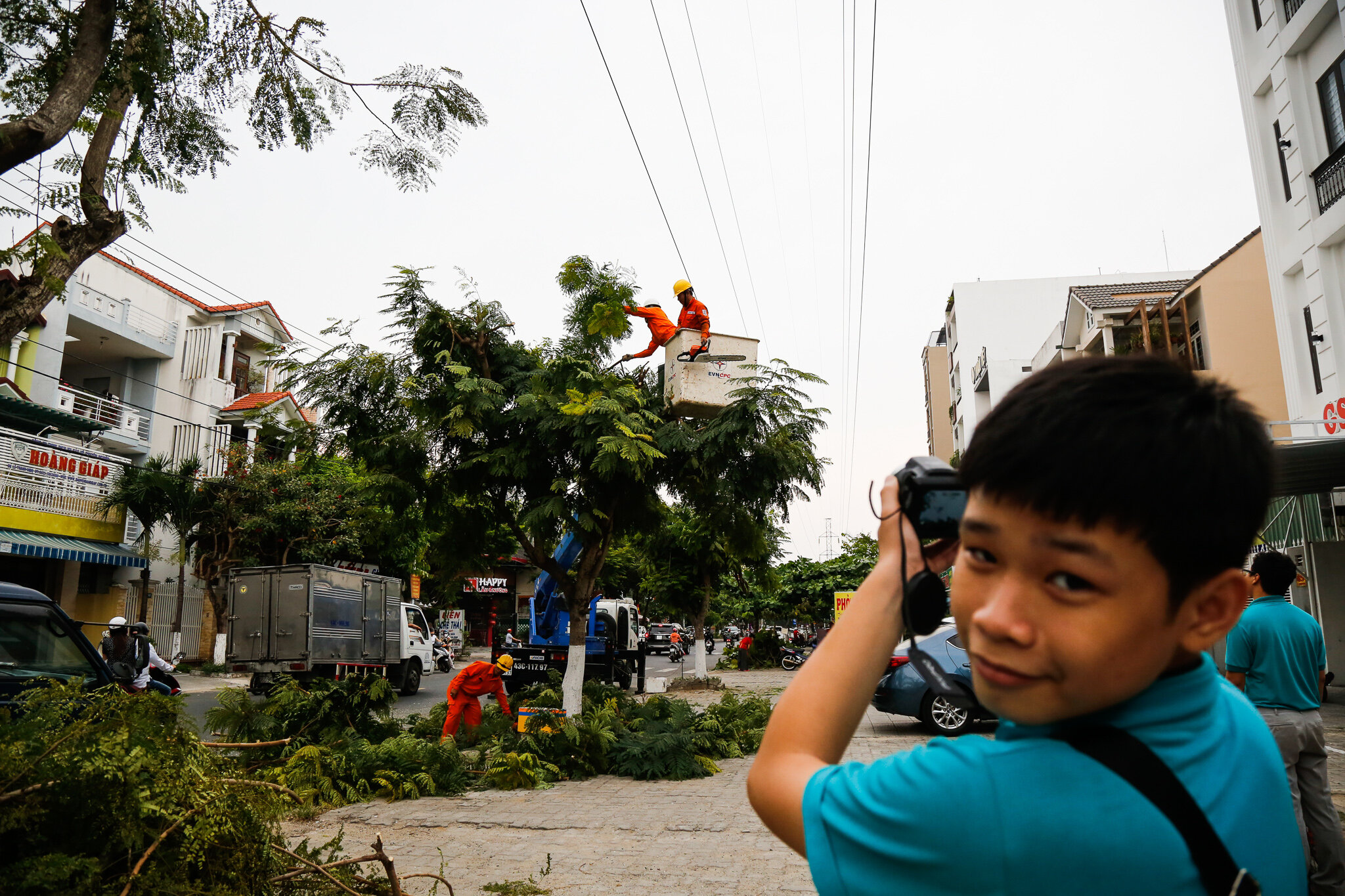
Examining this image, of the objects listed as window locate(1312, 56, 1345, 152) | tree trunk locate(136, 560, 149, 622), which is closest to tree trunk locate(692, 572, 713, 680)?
tree trunk locate(136, 560, 149, 622)

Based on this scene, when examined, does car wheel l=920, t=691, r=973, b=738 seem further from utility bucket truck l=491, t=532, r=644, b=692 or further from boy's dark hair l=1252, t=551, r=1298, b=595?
utility bucket truck l=491, t=532, r=644, b=692

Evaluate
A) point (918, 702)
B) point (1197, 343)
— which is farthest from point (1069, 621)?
point (1197, 343)

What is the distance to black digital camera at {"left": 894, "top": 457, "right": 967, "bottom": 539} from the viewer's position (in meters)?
1.07

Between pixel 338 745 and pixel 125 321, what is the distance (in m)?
22.9

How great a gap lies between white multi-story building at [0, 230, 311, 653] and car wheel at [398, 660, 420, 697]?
702 cm

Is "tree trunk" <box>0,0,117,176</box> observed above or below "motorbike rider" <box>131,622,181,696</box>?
above

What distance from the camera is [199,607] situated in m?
28.6

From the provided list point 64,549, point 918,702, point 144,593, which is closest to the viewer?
point 918,702

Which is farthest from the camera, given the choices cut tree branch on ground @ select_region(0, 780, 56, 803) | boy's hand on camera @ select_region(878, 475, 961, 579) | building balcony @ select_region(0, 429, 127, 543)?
building balcony @ select_region(0, 429, 127, 543)

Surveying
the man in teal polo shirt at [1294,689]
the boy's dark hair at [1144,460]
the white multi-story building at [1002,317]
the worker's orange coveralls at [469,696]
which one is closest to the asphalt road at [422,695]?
the worker's orange coveralls at [469,696]

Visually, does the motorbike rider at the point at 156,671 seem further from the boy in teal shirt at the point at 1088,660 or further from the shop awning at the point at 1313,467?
the shop awning at the point at 1313,467

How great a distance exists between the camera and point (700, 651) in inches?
964

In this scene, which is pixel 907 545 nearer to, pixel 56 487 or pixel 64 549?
pixel 64 549

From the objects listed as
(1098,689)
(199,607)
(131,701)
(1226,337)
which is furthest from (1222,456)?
(199,607)
